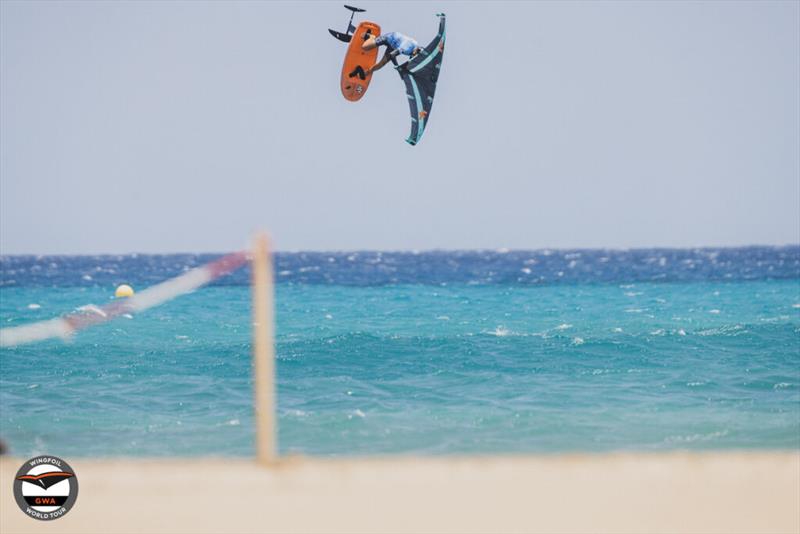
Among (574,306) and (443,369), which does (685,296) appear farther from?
(443,369)

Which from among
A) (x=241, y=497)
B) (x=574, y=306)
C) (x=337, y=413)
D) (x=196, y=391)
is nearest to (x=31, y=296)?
(x=574, y=306)

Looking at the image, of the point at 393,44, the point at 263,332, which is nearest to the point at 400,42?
the point at 393,44

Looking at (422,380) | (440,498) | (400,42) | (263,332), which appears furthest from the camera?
(422,380)

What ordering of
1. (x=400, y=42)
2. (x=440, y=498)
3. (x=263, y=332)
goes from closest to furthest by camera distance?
(x=440, y=498)
(x=263, y=332)
(x=400, y=42)

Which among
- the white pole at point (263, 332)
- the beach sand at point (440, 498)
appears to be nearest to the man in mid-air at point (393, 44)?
the white pole at point (263, 332)

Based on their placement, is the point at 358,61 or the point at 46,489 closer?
the point at 46,489

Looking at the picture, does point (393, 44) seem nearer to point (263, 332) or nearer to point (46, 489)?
point (263, 332)

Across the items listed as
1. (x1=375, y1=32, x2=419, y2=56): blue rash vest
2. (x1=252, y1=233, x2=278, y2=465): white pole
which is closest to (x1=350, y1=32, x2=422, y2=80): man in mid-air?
(x1=375, y1=32, x2=419, y2=56): blue rash vest

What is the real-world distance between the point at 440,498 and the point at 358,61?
510 centimetres

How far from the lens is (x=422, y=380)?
14617 mm

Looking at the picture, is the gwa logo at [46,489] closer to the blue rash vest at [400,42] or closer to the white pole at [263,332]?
the white pole at [263,332]

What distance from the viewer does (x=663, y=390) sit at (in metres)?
13.4

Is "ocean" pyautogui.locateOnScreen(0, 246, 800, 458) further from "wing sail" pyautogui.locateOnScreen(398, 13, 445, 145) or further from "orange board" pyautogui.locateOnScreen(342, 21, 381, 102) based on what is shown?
"orange board" pyautogui.locateOnScreen(342, 21, 381, 102)

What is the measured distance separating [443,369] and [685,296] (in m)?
25.2
